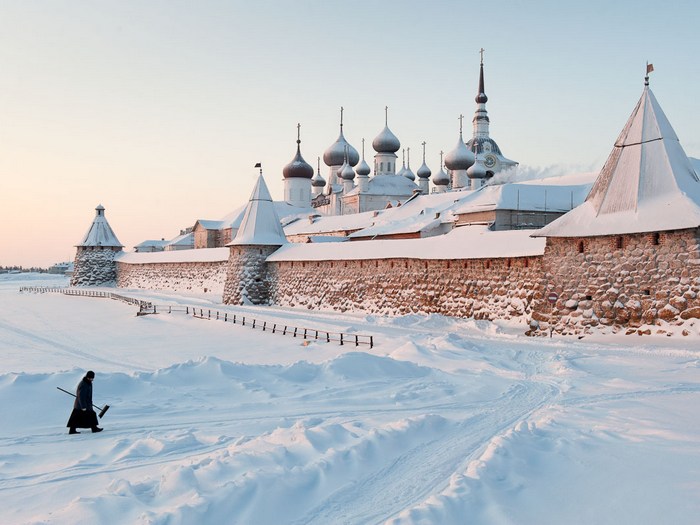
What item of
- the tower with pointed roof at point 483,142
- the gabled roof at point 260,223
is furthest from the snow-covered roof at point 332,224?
the tower with pointed roof at point 483,142

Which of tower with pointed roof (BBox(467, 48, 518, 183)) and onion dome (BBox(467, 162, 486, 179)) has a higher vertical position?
tower with pointed roof (BBox(467, 48, 518, 183))

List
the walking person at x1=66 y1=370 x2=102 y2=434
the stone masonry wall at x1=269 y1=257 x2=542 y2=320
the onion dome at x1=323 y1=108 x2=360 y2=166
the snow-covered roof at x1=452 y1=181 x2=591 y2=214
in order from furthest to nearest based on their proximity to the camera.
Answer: the onion dome at x1=323 y1=108 x2=360 y2=166 → the snow-covered roof at x1=452 y1=181 x2=591 y2=214 → the stone masonry wall at x1=269 y1=257 x2=542 y2=320 → the walking person at x1=66 y1=370 x2=102 y2=434

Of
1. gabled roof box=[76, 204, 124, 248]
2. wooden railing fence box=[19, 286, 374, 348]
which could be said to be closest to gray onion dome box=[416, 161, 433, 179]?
gabled roof box=[76, 204, 124, 248]

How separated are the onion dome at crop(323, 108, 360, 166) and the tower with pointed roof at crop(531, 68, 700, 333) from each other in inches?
2011

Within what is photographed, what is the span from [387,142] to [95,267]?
2730 centimetres

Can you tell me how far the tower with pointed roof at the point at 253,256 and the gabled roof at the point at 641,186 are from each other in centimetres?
1510

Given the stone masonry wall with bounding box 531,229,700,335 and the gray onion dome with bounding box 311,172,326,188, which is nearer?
the stone masonry wall with bounding box 531,229,700,335

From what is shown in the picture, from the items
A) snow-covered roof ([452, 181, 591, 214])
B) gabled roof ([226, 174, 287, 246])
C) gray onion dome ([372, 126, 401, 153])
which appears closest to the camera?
gabled roof ([226, 174, 287, 246])

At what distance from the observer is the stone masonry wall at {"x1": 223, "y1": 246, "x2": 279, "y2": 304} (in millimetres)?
29047

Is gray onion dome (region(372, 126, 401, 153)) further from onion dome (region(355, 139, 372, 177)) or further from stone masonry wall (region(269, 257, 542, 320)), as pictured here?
stone masonry wall (region(269, 257, 542, 320))

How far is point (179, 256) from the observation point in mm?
39125

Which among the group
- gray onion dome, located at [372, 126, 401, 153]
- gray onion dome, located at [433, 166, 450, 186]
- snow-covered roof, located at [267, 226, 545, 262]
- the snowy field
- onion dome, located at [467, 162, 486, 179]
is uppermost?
gray onion dome, located at [372, 126, 401, 153]

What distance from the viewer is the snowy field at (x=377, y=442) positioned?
16.8ft

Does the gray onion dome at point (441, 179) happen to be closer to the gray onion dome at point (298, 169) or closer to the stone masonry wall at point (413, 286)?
the gray onion dome at point (298, 169)
